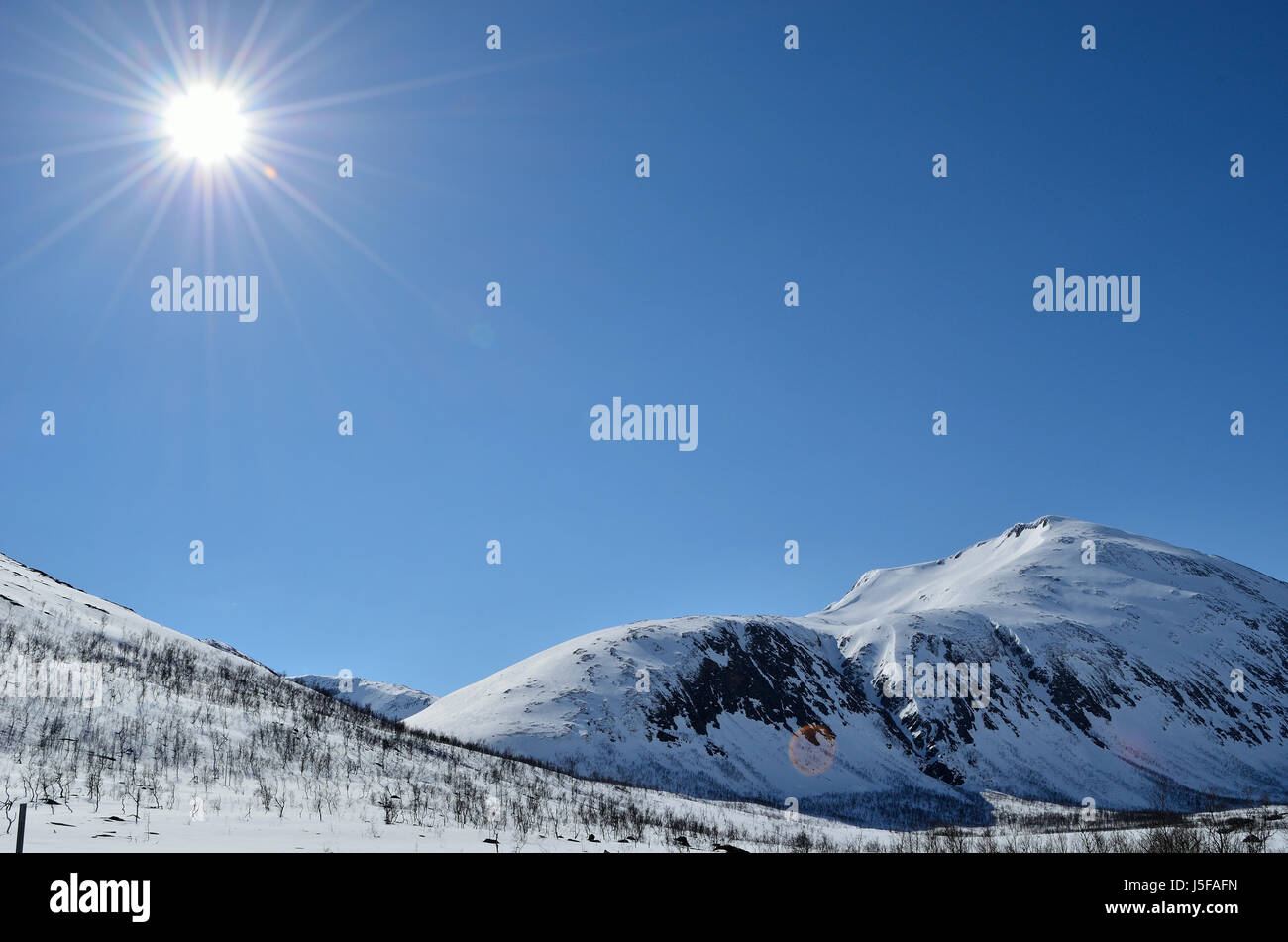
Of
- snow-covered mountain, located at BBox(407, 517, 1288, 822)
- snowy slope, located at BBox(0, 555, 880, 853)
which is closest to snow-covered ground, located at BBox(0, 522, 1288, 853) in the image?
snowy slope, located at BBox(0, 555, 880, 853)

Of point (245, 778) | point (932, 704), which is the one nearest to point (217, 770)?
point (245, 778)

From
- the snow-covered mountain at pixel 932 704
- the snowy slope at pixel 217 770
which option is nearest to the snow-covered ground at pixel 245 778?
the snowy slope at pixel 217 770
